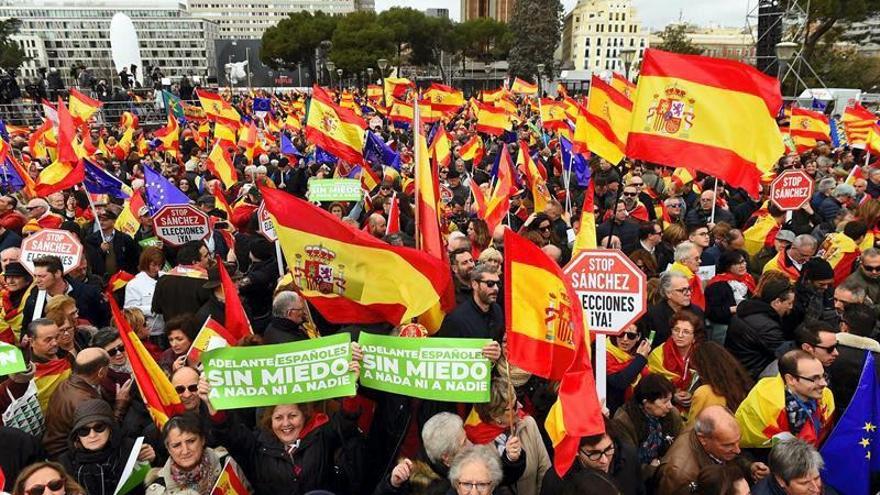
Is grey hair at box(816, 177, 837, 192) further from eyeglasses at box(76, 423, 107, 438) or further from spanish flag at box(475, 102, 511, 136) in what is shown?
eyeglasses at box(76, 423, 107, 438)

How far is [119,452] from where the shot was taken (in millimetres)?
3852

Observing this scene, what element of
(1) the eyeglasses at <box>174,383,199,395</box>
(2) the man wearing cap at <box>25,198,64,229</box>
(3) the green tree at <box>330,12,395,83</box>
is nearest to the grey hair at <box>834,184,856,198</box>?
(1) the eyeglasses at <box>174,383,199,395</box>

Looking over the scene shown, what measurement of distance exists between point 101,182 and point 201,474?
318 inches

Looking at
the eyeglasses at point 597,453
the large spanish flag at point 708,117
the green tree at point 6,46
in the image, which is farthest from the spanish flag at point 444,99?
the green tree at point 6,46

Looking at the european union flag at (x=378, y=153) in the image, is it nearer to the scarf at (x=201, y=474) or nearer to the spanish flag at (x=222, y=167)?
the spanish flag at (x=222, y=167)

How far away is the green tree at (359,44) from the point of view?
68062 mm

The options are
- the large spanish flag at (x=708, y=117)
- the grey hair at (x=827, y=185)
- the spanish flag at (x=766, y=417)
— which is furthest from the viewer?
the grey hair at (x=827, y=185)

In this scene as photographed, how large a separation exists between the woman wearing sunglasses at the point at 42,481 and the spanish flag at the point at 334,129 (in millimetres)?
7539

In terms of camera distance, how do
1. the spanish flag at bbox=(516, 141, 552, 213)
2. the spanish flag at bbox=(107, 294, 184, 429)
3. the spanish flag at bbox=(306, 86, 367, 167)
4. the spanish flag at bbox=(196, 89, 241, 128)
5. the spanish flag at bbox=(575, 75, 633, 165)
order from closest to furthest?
1. the spanish flag at bbox=(107, 294, 184, 429)
2. the spanish flag at bbox=(575, 75, 633, 165)
3. the spanish flag at bbox=(516, 141, 552, 213)
4. the spanish flag at bbox=(306, 86, 367, 167)
5. the spanish flag at bbox=(196, 89, 241, 128)

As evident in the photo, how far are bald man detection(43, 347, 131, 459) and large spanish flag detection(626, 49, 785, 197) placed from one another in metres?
4.18

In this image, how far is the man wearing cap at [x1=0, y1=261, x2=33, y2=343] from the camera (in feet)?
19.0

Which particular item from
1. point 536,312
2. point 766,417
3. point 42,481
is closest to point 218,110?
point 42,481

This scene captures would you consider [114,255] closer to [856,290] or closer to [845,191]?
[856,290]

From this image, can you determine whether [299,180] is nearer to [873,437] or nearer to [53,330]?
[53,330]
